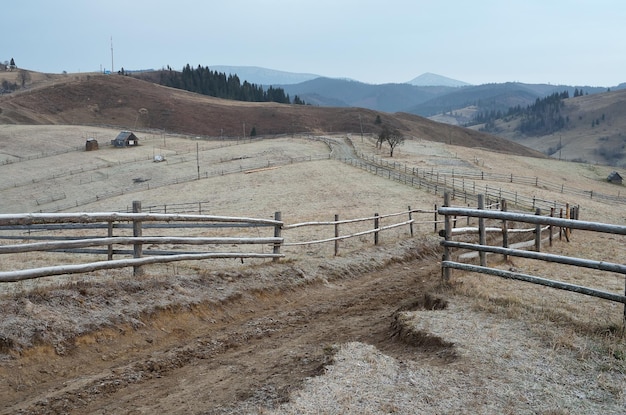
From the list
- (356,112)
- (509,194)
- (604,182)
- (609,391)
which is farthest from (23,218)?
(356,112)

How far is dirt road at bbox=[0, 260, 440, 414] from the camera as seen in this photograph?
220 inches

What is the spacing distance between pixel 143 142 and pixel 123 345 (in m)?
83.6

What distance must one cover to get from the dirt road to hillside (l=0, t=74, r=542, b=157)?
345ft

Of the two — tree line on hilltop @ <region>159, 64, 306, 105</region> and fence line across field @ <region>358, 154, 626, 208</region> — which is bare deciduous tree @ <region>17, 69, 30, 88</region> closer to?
tree line on hilltop @ <region>159, 64, 306, 105</region>

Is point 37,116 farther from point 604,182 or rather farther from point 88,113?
point 604,182

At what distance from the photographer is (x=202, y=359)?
23.2 feet

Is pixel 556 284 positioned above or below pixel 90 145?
below

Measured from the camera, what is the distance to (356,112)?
132 m

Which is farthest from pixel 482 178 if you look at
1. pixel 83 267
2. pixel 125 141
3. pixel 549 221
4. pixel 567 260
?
pixel 125 141

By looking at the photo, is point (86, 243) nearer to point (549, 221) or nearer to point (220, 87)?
point (549, 221)

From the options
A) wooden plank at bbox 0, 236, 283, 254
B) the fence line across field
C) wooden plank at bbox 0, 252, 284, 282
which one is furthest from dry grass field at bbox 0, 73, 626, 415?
the fence line across field

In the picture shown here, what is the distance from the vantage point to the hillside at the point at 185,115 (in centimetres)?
11756

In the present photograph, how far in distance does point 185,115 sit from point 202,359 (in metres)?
126

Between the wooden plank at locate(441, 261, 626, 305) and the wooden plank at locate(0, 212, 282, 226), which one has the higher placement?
the wooden plank at locate(0, 212, 282, 226)
